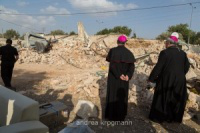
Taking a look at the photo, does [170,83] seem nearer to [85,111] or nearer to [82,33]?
[85,111]

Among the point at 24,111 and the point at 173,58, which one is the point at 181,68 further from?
the point at 24,111

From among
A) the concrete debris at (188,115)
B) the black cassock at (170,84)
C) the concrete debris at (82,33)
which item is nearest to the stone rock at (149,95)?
the concrete debris at (188,115)

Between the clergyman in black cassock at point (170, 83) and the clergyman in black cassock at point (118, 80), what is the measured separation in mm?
554

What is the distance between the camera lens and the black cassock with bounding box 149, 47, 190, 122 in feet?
14.1

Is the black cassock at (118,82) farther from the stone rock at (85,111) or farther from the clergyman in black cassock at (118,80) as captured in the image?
the stone rock at (85,111)

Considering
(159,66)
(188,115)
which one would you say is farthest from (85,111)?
(188,115)

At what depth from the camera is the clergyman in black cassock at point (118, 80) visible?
4.36 metres

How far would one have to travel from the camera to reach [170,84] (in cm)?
431

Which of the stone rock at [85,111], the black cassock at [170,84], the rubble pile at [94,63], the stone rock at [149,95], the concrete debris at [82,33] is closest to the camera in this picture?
the black cassock at [170,84]

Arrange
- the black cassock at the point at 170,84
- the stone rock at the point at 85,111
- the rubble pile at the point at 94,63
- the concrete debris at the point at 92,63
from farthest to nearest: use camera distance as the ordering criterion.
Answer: the rubble pile at the point at 94,63 < the concrete debris at the point at 92,63 < the stone rock at the point at 85,111 < the black cassock at the point at 170,84

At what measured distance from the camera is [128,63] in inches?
173

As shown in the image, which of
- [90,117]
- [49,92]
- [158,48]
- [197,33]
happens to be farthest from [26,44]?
[197,33]

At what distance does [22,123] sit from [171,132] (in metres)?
2.91

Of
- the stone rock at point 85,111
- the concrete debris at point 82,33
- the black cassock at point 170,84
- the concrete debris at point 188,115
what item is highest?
the concrete debris at point 82,33
